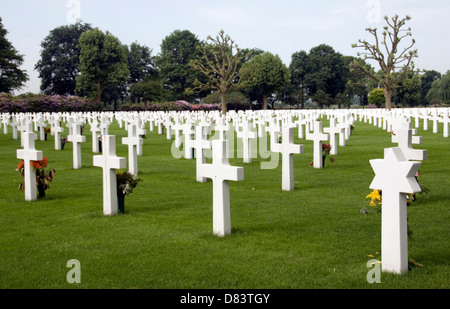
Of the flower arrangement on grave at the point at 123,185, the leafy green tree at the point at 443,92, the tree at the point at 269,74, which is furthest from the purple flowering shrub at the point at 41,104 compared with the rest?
the leafy green tree at the point at 443,92

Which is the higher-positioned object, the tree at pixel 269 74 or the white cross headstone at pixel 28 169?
the tree at pixel 269 74

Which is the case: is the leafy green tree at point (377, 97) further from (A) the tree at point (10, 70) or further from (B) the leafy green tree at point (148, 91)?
(A) the tree at point (10, 70)

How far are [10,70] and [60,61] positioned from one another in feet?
54.0

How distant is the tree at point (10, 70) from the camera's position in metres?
55.5

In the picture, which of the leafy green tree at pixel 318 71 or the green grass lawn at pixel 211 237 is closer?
the green grass lawn at pixel 211 237

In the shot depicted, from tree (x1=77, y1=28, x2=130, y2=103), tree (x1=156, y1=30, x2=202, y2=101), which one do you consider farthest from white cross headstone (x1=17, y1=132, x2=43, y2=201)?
tree (x1=156, y1=30, x2=202, y2=101)

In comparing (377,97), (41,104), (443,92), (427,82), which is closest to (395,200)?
(41,104)

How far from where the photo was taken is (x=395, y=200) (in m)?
4.87

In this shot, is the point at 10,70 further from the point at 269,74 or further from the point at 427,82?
the point at 427,82

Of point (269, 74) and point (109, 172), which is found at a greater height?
point (269, 74)

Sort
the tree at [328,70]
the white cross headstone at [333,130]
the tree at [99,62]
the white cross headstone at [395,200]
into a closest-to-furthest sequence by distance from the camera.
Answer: the white cross headstone at [395,200] → the white cross headstone at [333,130] → the tree at [99,62] → the tree at [328,70]

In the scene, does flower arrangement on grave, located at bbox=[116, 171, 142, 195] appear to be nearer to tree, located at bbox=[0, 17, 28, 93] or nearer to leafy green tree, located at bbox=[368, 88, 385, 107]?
tree, located at bbox=[0, 17, 28, 93]

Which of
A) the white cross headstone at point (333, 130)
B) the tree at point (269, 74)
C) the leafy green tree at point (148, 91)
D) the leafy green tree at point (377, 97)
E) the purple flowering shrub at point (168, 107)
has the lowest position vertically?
the white cross headstone at point (333, 130)

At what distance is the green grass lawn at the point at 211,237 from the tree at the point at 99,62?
56.7 m
